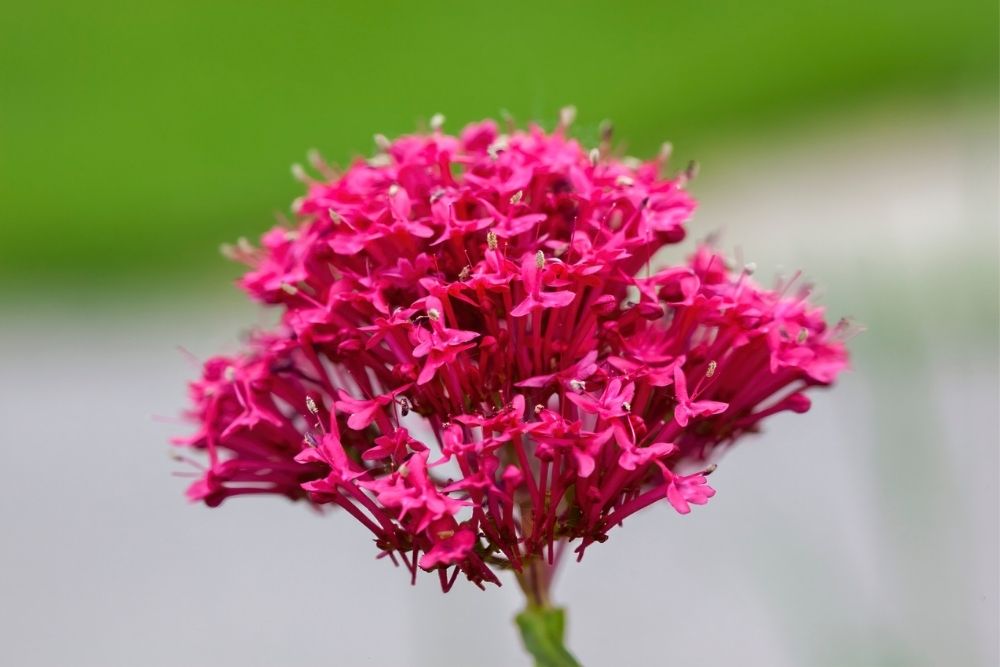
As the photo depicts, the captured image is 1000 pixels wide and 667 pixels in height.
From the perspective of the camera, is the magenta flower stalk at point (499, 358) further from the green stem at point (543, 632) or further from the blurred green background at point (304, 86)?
the blurred green background at point (304, 86)

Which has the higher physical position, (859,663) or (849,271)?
(849,271)

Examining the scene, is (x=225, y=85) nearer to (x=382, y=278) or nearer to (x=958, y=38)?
(x=958, y=38)

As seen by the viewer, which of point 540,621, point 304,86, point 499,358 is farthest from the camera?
point 304,86

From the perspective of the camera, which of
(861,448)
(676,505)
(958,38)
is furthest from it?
(958,38)

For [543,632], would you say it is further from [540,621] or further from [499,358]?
[499,358]

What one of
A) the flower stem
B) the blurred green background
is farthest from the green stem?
the blurred green background

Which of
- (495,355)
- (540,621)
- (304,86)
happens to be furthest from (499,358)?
(304,86)

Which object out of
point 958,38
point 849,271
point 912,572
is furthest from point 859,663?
point 958,38
